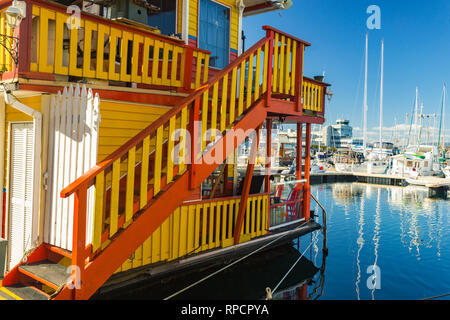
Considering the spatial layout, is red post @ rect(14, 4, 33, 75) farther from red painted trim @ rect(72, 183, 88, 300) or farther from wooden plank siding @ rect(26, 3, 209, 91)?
red painted trim @ rect(72, 183, 88, 300)

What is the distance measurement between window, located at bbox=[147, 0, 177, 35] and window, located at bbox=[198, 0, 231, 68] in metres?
0.71

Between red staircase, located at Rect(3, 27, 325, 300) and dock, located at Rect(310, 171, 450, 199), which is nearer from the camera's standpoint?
red staircase, located at Rect(3, 27, 325, 300)

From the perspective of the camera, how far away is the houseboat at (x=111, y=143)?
431 centimetres

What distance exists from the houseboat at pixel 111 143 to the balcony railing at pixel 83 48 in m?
0.02

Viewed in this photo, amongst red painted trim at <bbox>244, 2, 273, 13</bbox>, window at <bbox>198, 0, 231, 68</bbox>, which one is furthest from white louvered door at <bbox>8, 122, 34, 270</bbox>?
red painted trim at <bbox>244, 2, 273, 13</bbox>

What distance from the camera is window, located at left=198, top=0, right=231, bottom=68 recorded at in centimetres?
859

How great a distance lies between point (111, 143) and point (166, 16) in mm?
3951

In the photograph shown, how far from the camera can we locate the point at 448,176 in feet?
130

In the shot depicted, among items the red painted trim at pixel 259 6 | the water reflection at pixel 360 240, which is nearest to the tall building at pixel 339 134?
the water reflection at pixel 360 240

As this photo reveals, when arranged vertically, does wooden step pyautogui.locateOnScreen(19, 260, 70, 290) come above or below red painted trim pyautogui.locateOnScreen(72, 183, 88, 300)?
below

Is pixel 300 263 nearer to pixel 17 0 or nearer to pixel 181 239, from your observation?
pixel 181 239

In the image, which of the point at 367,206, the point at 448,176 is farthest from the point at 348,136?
the point at 367,206

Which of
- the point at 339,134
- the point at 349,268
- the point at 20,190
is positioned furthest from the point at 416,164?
the point at 339,134
